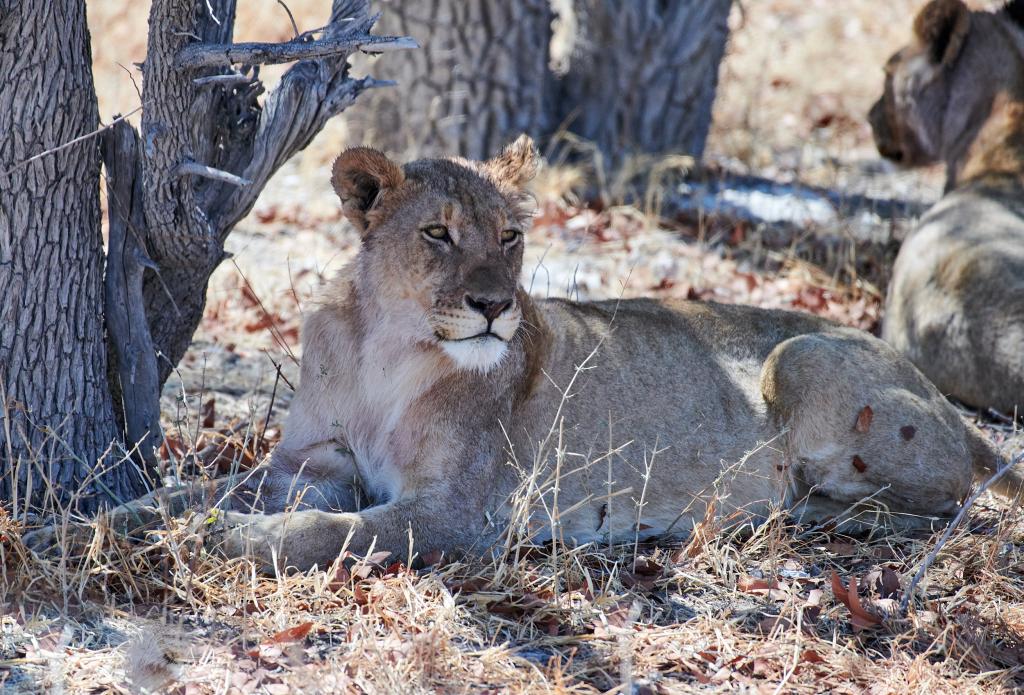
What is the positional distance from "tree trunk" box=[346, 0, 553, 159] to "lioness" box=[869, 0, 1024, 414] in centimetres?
244

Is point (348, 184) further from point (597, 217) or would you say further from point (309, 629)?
point (597, 217)

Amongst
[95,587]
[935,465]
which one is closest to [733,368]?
[935,465]

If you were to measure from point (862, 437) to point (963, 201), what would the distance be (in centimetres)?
304

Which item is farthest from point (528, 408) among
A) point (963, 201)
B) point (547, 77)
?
point (547, 77)

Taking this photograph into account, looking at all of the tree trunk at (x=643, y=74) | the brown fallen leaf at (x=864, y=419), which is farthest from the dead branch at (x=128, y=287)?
the tree trunk at (x=643, y=74)

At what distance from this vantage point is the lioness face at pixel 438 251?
4129 mm

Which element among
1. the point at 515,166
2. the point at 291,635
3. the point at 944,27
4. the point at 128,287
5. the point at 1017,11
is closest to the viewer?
the point at 291,635

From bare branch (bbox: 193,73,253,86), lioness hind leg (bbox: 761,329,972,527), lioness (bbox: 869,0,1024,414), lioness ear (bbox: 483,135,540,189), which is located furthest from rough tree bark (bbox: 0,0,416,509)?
lioness (bbox: 869,0,1024,414)

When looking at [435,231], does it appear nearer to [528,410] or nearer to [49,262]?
[528,410]

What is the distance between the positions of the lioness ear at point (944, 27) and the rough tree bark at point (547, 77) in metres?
1.51

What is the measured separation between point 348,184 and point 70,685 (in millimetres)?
1955

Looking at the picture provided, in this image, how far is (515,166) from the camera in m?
4.75

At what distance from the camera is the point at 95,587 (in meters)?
3.83

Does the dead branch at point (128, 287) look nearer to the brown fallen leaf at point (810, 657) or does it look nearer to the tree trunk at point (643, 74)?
the brown fallen leaf at point (810, 657)
